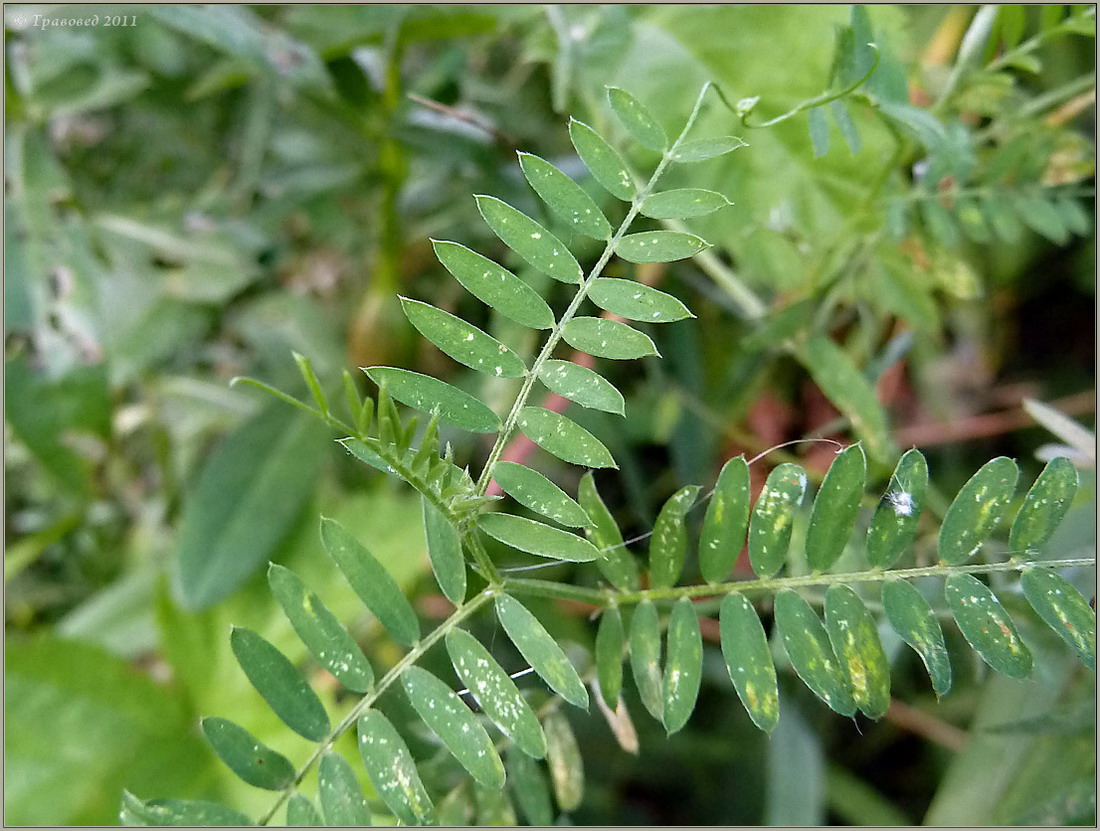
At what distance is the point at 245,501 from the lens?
2.54 ft

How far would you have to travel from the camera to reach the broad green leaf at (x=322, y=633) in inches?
14.4

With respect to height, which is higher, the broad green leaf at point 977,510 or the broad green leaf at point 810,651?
the broad green leaf at point 977,510

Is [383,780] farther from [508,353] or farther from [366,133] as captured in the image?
[366,133]

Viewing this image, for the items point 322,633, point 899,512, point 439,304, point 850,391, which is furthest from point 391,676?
point 439,304

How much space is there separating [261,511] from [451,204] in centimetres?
37

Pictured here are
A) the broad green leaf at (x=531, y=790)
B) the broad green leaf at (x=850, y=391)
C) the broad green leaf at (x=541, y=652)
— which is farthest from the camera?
the broad green leaf at (x=850, y=391)

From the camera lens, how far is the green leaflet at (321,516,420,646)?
36cm

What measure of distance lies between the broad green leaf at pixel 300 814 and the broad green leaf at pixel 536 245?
27 centimetres

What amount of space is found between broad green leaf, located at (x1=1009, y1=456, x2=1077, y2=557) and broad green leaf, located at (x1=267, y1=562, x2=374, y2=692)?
0.31 m

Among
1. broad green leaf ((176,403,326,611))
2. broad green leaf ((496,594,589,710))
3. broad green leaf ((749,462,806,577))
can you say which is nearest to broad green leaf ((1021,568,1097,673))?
broad green leaf ((749,462,806,577))

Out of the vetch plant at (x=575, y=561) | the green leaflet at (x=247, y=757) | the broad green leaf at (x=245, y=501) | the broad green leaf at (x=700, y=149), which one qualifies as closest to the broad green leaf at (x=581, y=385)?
the vetch plant at (x=575, y=561)

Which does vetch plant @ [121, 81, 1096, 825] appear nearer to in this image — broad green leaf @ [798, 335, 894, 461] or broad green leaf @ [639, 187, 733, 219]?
broad green leaf @ [639, 187, 733, 219]

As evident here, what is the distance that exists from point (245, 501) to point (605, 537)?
49 cm

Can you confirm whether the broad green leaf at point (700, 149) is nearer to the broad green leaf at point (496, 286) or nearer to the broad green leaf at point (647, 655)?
the broad green leaf at point (496, 286)
